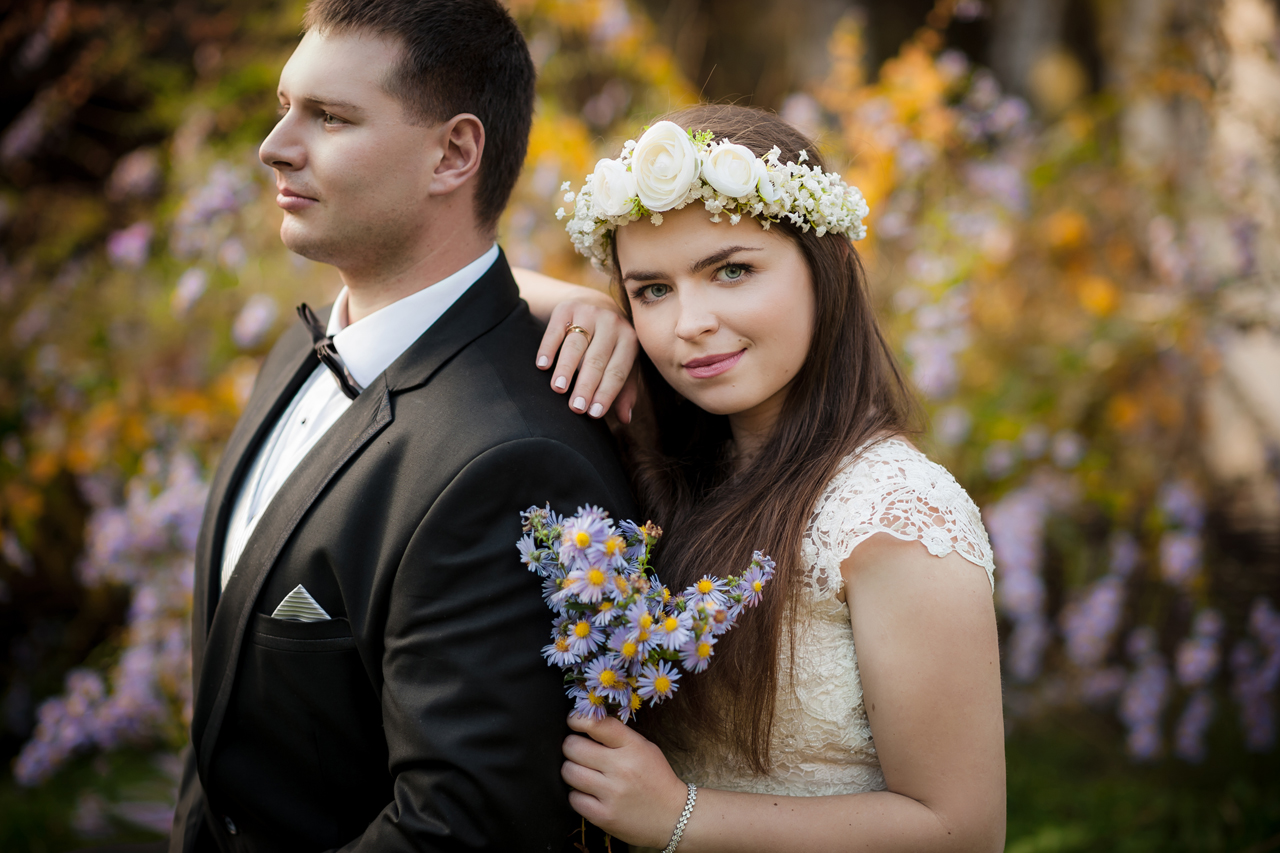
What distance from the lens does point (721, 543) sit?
1.67 metres

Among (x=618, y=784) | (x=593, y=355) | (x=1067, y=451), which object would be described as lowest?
(x=618, y=784)

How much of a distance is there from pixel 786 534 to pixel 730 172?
0.67m

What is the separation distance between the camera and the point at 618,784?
4.69 ft

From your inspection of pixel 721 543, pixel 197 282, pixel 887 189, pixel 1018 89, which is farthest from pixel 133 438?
pixel 1018 89

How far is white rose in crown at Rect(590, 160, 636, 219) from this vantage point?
1.61 meters

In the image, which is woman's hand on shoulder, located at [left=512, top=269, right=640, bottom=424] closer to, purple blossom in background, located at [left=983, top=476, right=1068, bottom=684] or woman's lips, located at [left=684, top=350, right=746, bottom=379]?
woman's lips, located at [left=684, top=350, right=746, bottom=379]

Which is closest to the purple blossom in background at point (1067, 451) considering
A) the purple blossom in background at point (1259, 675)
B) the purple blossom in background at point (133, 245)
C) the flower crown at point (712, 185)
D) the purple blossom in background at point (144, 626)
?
the purple blossom in background at point (1259, 675)

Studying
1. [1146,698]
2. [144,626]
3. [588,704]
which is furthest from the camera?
[1146,698]

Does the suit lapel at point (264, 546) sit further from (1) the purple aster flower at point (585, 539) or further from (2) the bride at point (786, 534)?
(1) the purple aster flower at point (585, 539)

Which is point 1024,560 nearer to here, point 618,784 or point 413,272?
point 618,784

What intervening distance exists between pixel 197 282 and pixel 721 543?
2433 mm

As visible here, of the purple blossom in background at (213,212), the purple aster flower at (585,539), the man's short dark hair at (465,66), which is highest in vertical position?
the purple blossom in background at (213,212)

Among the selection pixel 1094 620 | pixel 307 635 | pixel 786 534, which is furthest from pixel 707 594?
pixel 1094 620

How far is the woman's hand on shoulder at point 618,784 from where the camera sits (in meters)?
1.43
